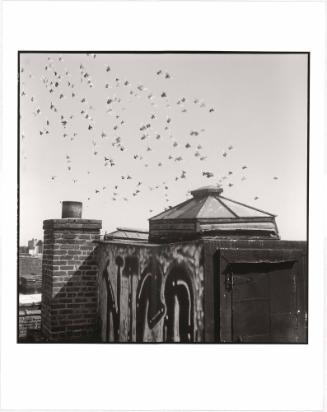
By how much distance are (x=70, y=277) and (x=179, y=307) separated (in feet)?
4.65

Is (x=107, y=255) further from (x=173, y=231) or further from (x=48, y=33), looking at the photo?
(x=48, y=33)

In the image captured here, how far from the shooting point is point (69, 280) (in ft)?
15.8

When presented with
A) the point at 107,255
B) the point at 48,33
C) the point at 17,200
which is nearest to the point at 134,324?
the point at 107,255

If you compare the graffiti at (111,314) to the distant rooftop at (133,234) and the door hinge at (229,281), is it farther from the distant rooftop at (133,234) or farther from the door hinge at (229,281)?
the door hinge at (229,281)

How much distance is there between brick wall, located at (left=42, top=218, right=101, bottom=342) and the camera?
4.74 m

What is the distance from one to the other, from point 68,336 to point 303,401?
2576 millimetres

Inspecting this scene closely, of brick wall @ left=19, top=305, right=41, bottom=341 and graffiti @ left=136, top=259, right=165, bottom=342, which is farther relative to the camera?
brick wall @ left=19, top=305, right=41, bottom=341

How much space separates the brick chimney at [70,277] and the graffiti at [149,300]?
0.74m

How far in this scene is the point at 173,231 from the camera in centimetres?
496

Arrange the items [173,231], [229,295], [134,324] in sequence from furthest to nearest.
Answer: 1. [173,231]
2. [134,324]
3. [229,295]

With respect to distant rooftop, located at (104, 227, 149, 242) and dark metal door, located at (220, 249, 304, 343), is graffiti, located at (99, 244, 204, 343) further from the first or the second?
distant rooftop, located at (104, 227, 149, 242)

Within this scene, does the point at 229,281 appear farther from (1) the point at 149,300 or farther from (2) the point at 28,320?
(2) the point at 28,320

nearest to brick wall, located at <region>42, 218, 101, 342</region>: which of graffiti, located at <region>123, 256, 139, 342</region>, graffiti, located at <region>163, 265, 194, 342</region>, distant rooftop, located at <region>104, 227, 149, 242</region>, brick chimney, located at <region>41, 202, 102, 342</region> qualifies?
brick chimney, located at <region>41, 202, 102, 342</region>

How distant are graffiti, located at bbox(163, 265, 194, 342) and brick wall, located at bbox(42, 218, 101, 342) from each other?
1121 millimetres
